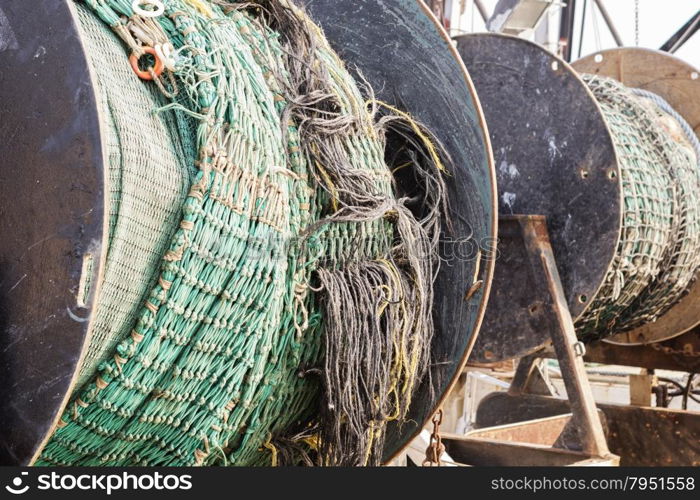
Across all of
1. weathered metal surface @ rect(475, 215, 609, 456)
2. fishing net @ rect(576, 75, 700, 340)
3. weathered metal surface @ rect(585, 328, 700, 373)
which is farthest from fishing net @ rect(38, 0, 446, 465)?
weathered metal surface @ rect(585, 328, 700, 373)

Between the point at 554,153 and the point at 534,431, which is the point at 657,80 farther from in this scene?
the point at 534,431

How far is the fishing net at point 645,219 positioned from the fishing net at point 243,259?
127 centimetres

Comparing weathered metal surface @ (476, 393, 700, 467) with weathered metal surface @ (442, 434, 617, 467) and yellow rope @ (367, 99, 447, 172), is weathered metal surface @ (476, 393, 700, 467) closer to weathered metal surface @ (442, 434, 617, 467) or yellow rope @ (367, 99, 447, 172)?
weathered metal surface @ (442, 434, 617, 467)

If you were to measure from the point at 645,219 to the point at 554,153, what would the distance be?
1.39ft

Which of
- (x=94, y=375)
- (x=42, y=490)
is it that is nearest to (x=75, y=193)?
(x=94, y=375)

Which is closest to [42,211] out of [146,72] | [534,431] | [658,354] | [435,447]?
[146,72]

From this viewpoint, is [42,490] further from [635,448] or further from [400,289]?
[635,448]

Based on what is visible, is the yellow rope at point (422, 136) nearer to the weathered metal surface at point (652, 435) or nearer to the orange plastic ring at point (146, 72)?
the orange plastic ring at point (146, 72)

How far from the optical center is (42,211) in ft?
4.89

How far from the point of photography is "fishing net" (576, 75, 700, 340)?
3.38 metres

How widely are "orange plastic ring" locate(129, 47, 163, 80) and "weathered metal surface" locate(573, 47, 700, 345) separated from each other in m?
3.23

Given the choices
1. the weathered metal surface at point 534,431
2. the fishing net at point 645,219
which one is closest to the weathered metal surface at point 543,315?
the fishing net at point 645,219

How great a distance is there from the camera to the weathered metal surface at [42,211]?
57.6 inches

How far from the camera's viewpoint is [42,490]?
5.12 ft
